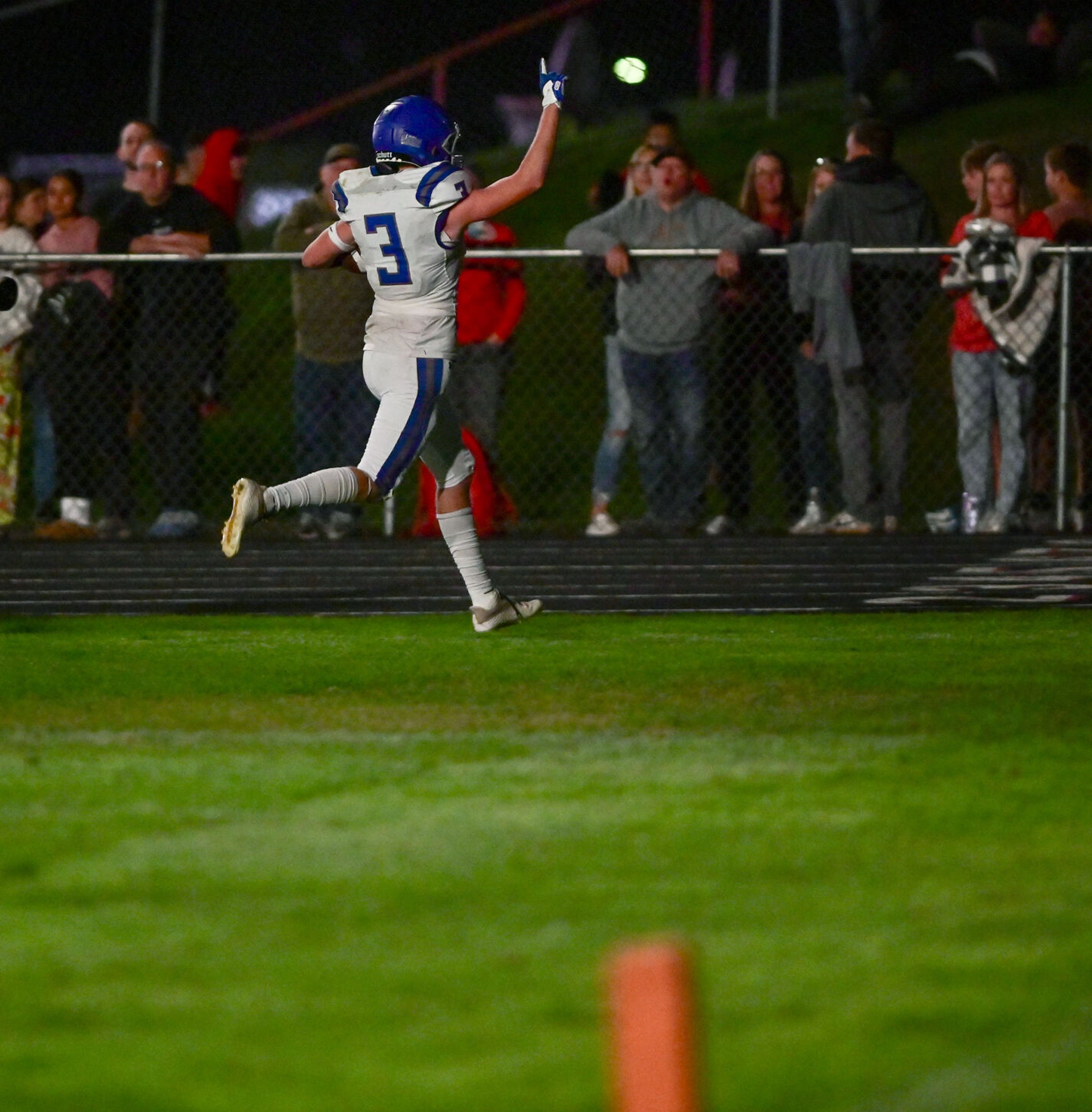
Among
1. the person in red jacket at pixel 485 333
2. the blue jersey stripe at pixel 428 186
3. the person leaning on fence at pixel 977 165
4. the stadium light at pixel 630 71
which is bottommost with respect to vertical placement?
the person in red jacket at pixel 485 333

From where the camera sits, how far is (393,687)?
27.6 feet

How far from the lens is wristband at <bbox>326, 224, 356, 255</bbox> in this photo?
9742 millimetres

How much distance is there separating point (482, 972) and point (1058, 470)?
1079 centimetres

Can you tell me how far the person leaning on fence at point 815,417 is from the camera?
14523mm

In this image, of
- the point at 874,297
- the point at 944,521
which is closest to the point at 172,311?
the point at 874,297

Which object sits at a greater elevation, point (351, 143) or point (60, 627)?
point (351, 143)

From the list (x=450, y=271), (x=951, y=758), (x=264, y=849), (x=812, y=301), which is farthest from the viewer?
(x=812, y=301)

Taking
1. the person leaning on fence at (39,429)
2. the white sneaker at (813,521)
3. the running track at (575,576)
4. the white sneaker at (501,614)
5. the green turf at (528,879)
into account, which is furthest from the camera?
the person leaning on fence at (39,429)

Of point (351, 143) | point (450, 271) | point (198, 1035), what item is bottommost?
point (198, 1035)

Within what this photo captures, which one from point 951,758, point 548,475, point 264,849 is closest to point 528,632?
point 951,758

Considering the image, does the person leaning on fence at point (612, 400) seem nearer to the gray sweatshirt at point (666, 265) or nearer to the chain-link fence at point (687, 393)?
the chain-link fence at point (687, 393)

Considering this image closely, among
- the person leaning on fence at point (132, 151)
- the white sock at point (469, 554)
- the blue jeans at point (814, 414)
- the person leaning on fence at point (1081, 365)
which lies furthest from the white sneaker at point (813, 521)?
the white sock at point (469, 554)

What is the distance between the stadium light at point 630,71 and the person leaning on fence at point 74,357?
30.7ft

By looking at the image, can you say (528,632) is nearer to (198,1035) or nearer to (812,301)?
(812,301)
